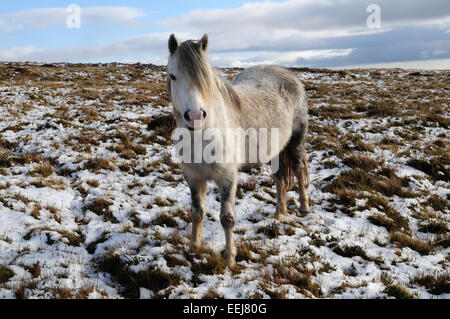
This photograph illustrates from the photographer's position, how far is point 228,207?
12.7 ft

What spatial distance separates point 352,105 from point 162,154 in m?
10.8

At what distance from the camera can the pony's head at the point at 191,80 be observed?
289 centimetres

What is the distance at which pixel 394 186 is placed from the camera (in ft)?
20.7

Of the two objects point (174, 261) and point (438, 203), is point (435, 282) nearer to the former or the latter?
point (438, 203)

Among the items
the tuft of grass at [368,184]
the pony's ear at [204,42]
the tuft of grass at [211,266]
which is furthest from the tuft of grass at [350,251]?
the pony's ear at [204,42]

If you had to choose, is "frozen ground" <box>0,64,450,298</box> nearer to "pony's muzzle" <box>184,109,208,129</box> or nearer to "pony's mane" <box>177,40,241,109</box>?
"pony's muzzle" <box>184,109,208,129</box>

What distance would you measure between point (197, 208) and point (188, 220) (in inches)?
37.7

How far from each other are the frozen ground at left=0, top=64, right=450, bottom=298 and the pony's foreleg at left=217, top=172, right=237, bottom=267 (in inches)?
7.2

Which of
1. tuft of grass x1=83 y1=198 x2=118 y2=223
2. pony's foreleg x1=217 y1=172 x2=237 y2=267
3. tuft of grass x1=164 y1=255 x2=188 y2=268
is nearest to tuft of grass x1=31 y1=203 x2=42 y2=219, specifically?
tuft of grass x1=83 y1=198 x2=118 y2=223

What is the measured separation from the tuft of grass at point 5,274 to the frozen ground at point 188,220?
13 millimetres

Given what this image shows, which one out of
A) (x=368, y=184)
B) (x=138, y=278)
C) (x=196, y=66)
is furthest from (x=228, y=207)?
(x=368, y=184)

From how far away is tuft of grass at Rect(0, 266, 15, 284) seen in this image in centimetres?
329
